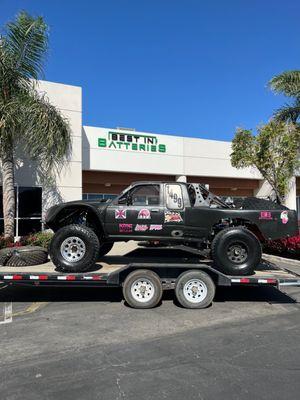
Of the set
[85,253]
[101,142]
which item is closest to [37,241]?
[85,253]

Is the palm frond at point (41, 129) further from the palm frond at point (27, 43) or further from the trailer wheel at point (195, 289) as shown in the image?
the trailer wheel at point (195, 289)

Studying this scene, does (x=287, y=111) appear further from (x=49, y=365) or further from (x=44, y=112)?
(x=49, y=365)

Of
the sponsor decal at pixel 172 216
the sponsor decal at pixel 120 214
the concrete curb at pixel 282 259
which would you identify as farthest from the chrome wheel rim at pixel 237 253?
the concrete curb at pixel 282 259

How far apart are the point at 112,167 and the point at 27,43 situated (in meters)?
7.91

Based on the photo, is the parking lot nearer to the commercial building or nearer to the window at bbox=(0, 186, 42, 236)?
the window at bbox=(0, 186, 42, 236)

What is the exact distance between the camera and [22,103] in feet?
44.7

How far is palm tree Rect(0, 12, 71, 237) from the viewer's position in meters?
13.3

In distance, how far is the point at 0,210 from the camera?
52.5ft

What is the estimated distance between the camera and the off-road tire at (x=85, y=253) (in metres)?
8.00

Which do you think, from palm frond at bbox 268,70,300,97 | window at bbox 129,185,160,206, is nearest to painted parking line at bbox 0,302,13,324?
window at bbox 129,185,160,206

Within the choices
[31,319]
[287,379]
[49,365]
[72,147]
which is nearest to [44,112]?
[72,147]

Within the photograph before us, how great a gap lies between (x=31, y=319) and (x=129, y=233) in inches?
96.6

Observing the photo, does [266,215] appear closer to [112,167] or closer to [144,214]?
[144,214]

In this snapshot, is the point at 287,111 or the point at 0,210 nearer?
the point at 0,210
